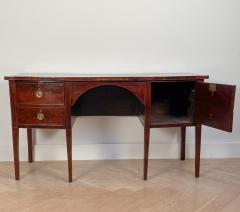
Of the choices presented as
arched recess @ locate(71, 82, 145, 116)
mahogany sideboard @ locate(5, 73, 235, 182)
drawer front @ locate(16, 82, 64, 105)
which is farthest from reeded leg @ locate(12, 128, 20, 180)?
arched recess @ locate(71, 82, 145, 116)

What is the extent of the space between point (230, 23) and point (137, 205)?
1472 mm

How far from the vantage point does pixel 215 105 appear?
5.24ft

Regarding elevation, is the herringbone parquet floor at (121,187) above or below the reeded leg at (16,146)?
below

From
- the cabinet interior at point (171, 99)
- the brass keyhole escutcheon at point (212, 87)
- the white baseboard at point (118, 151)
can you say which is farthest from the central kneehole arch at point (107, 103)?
the brass keyhole escutcheon at point (212, 87)

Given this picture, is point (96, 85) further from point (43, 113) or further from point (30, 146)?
point (30, 146)

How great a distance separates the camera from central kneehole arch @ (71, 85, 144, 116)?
210cm

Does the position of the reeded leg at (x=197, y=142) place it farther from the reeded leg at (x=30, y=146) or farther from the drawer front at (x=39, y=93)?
the reeded leg at (x=30, y=146)

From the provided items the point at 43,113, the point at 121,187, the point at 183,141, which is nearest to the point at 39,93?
the point at 43,113

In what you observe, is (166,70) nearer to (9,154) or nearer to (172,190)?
(172,190)

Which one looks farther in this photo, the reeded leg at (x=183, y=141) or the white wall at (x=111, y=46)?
the reeded leg at (x=183, y=141)

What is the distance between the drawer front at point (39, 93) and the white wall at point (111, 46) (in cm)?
40

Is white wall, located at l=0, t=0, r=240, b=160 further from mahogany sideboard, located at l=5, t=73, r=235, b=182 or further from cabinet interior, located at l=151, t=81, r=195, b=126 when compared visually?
mahogany sideboard, located at l=5, t=73, r=235, b=182

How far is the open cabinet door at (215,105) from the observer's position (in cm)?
150

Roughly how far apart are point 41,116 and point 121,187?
639 mm
